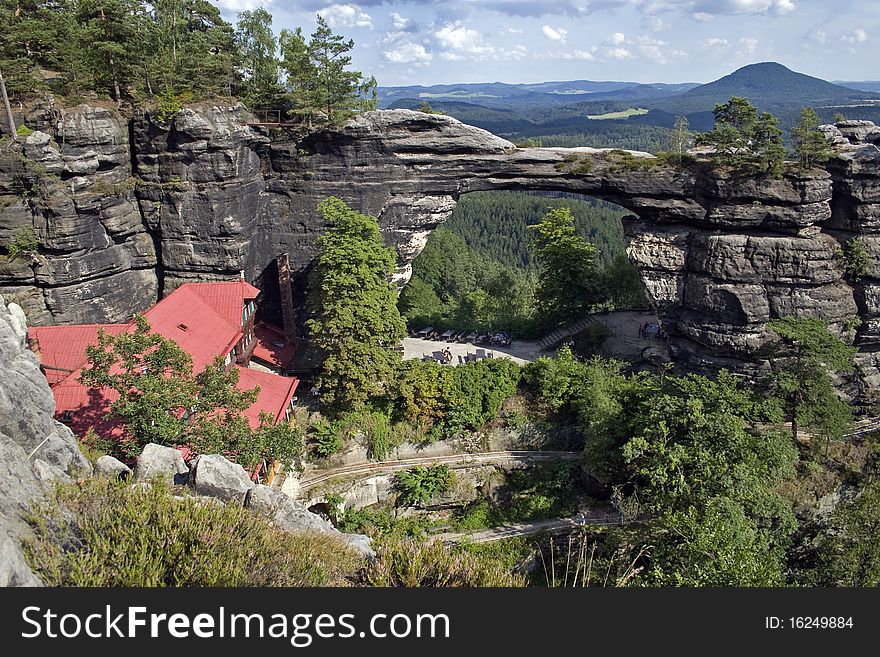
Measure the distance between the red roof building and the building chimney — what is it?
2.17 m

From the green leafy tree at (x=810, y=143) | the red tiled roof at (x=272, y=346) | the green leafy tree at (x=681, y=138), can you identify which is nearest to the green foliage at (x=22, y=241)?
the red tiled roof at (x=272, y=346)

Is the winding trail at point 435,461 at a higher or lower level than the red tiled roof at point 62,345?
lower

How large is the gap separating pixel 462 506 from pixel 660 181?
20.0 metres

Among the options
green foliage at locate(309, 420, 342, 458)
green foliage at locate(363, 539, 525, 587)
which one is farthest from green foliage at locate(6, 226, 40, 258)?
green foliage at locate(363, 539, 525, 587)

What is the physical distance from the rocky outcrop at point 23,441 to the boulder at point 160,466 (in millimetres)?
1169

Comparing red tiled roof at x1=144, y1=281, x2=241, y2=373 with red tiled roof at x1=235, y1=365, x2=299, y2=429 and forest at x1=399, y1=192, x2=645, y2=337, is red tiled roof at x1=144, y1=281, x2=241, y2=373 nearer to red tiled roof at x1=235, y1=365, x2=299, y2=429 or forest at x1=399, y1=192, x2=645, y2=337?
red tiled roof at x1=235, y1=365, x2=299, y2=429

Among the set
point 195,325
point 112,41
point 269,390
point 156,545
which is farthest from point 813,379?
point 112,41

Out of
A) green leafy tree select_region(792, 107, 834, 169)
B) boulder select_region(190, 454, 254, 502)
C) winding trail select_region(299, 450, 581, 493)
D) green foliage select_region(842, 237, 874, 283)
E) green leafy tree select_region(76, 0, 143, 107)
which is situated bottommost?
winding trail select_region(299, 450, 581, 493)

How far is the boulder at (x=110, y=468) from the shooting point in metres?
14.0

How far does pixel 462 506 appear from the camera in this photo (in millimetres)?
27031

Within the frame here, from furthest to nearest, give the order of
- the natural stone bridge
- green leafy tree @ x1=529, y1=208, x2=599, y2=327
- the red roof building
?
green leafy tree @ x1=529, y1=208, x2=599, y2=327, the natural stone bridge, the red roof building

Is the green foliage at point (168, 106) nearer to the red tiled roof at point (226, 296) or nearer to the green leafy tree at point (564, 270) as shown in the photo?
the red tiled roof at point (226, 296)

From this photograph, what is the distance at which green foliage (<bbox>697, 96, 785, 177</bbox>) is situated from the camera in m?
27.4

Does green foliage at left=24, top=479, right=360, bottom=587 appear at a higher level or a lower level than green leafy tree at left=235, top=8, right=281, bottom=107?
Result: lower
